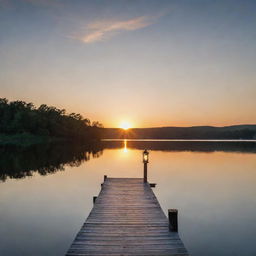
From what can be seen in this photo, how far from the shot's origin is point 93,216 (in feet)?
27.7

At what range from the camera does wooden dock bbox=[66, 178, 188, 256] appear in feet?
18.8

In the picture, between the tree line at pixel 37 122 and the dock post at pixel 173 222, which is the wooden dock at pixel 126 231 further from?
the tree line at pixel 37 122

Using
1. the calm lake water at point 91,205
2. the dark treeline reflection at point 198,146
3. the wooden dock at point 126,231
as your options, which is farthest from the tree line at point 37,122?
the wooden dock at point 126,231

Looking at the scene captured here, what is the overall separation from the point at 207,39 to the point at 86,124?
3738 inches

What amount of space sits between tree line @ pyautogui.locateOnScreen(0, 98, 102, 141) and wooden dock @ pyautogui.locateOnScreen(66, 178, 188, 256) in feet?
247

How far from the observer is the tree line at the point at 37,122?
77688 millimetres

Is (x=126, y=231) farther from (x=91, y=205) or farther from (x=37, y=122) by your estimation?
(x=37, y=122)

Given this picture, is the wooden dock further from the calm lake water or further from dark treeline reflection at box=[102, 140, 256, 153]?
dark treeline reflection at box=[102, 140, 256, 153]

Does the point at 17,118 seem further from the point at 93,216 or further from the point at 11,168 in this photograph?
the point at 93,216

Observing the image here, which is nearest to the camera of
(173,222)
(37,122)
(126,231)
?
(173,222)

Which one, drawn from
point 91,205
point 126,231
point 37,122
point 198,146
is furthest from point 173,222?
point 37,122

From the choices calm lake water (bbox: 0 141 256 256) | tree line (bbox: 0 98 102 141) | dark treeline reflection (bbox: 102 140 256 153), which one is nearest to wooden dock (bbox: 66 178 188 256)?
calm lake water (bbox: 0 141 256 256)

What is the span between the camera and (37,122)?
81562mm

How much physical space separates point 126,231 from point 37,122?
80694 millimetres
